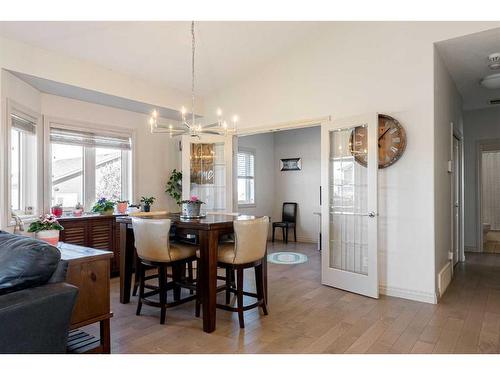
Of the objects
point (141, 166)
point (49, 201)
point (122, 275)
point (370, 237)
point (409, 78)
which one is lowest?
point (122, 275)

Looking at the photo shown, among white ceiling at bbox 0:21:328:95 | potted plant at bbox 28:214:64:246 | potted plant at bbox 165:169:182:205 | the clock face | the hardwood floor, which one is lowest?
the hardwood floor

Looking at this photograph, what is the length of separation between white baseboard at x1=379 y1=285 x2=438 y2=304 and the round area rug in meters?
1.84

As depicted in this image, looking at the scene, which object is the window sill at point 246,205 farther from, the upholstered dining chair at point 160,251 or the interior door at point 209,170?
the upholstered dining chair at point 160,251

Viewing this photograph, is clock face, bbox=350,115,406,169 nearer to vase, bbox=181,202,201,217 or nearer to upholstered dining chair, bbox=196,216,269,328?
upholstered dining chair, bbox=196,216,269,328

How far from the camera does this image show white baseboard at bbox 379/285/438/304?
3525mm

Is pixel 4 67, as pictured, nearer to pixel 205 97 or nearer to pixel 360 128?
pixel 205 97

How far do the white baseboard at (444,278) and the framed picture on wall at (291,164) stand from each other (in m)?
3.90

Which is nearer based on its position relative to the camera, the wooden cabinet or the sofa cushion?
the sofa cushion

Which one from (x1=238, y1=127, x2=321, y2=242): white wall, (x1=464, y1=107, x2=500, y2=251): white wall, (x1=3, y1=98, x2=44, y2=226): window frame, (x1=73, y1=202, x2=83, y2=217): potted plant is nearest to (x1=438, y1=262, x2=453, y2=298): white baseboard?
(x1=464, y1=107, x2=500, y2=251): white wall

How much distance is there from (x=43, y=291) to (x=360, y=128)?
11.2 feet

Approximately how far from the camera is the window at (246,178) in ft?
24.7

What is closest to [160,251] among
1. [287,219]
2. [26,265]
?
[26,265]

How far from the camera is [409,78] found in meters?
3.62
